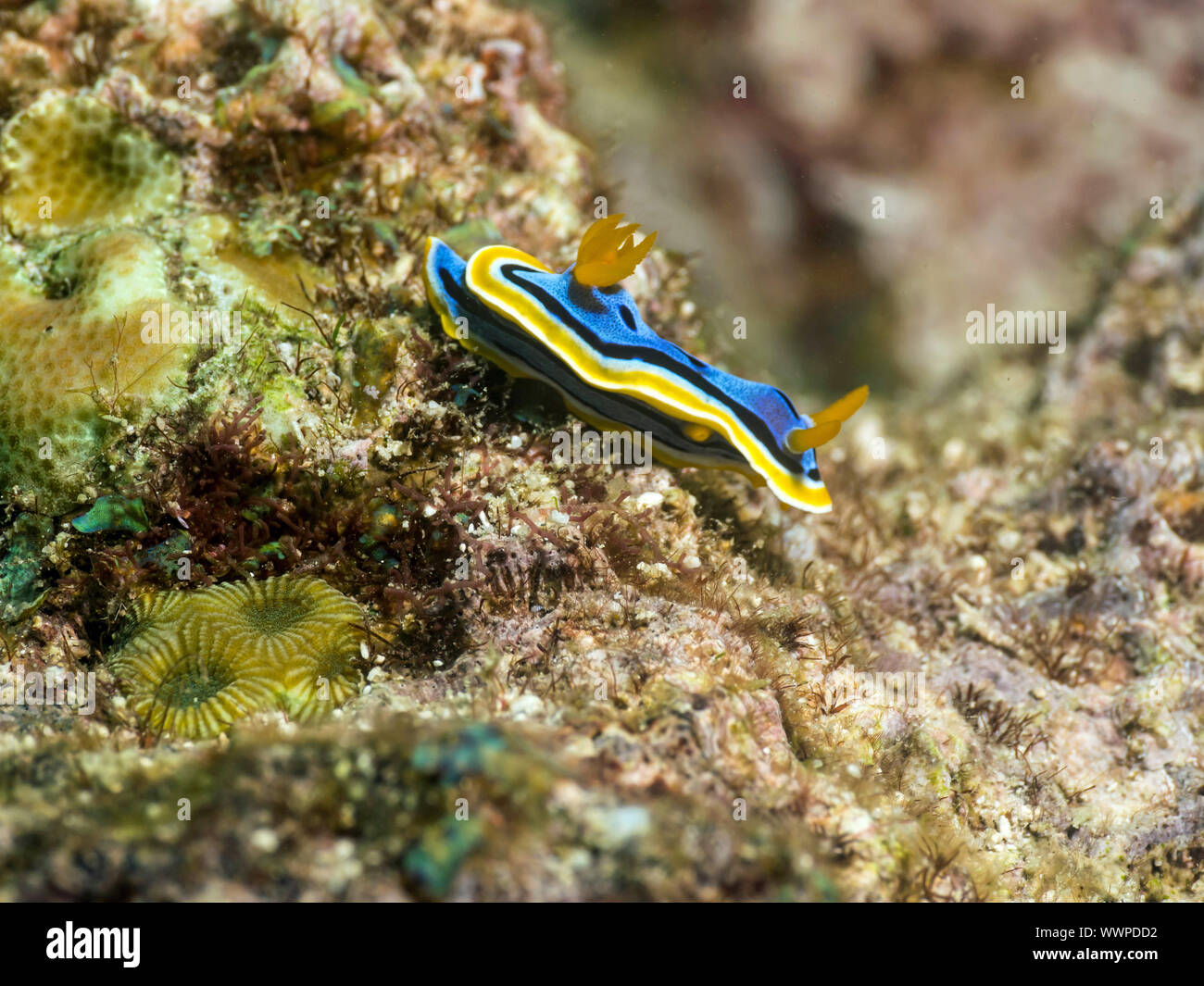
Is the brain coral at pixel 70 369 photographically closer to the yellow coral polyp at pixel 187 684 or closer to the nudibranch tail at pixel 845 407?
the yellow coral polyp at pixel 187 684

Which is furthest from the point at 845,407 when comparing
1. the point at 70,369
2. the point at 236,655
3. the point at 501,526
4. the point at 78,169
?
the point at 78,169

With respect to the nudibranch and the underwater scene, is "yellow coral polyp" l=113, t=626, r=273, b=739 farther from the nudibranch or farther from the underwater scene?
the nudibranch

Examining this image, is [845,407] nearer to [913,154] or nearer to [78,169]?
[78,169]

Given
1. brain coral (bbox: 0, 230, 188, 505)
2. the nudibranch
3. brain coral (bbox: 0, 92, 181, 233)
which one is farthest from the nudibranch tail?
brain coral (bbox: 0, 92, 181, 233)

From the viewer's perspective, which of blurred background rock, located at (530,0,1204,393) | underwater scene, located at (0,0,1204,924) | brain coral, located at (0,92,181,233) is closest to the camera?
underwater scene, located at (0,0,1204,924)

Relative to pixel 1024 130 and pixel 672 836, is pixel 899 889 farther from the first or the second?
pixel 1024 130

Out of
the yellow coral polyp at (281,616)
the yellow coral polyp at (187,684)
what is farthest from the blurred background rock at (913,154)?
the yellow coral polyp at (187,684)
